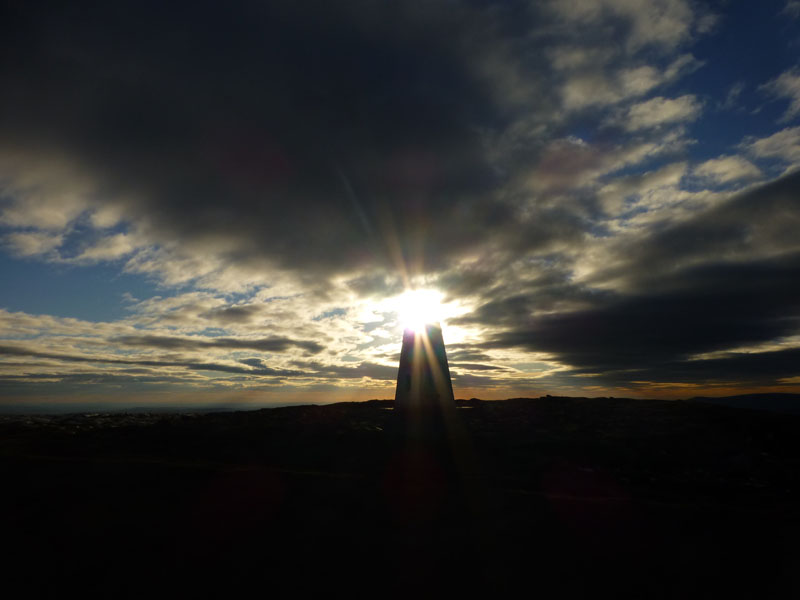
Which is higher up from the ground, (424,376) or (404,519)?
(424,376)

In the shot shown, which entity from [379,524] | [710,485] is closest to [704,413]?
[710,485]

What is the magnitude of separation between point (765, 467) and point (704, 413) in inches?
348

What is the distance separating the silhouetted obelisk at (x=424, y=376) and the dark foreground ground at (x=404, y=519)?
315 centimetres

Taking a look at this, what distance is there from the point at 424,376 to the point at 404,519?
1227cm

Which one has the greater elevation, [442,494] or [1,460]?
[1,460]

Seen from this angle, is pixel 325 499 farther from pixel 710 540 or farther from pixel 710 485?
pixel 710 485

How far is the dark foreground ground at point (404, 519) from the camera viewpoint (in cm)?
670

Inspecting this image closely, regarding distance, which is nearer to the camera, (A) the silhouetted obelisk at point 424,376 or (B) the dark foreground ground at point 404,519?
(B) the dark foreground ground at point 404,519

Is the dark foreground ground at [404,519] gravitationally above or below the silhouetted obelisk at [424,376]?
below

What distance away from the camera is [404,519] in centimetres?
909

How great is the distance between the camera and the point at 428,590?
21.2 feet

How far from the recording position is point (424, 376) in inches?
838

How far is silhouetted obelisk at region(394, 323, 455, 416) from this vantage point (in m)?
21.0

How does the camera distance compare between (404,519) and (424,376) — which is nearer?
(404,519)
